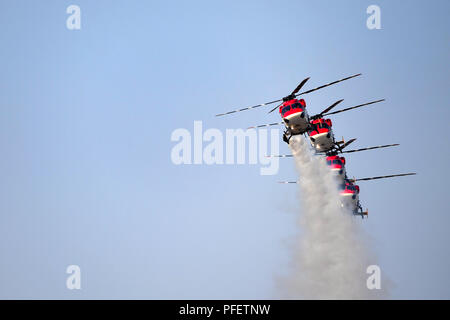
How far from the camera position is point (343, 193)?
88250 mm

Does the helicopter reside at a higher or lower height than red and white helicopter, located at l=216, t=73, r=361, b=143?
lower

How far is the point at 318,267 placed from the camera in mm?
83500

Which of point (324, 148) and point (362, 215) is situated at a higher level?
point (324, 148)

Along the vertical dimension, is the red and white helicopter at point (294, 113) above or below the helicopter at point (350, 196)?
above
